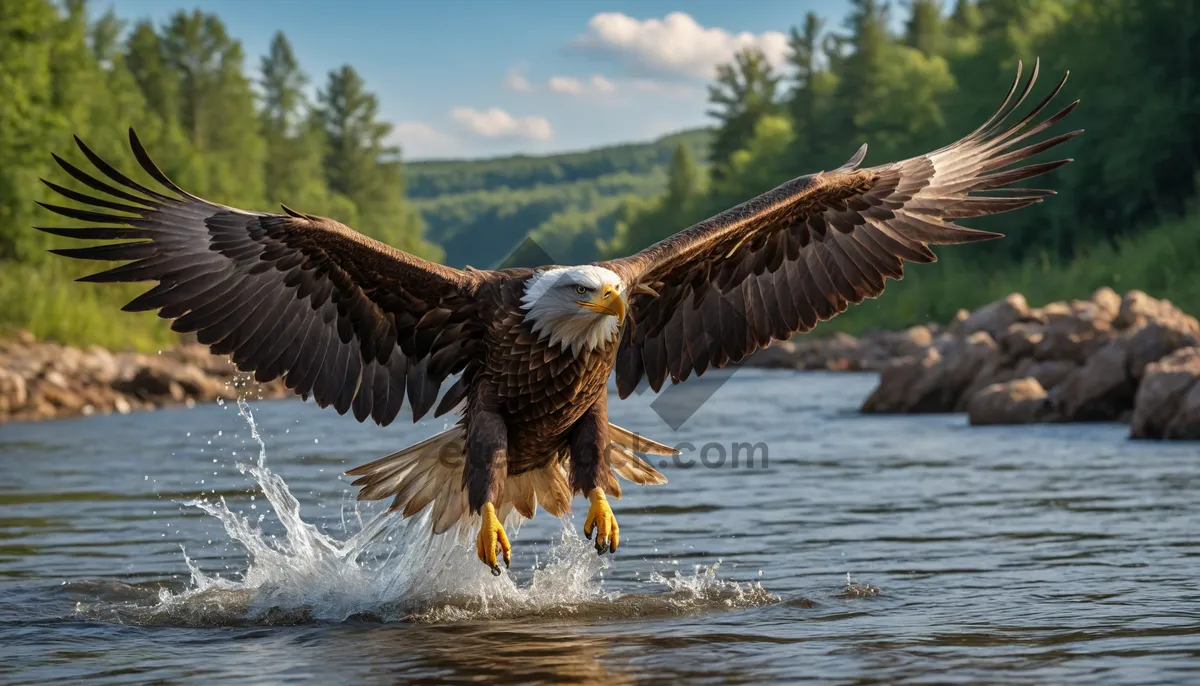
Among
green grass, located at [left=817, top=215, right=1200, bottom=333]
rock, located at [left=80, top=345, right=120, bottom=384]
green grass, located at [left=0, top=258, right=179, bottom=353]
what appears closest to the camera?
rock, located at [left=80, top=345, right=120, bottom=384]

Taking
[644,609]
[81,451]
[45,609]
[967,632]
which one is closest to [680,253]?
[644,609]

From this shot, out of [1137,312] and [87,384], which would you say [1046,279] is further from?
[87,384]

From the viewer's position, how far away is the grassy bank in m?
24.8

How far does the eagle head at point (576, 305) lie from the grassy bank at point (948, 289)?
665 inches

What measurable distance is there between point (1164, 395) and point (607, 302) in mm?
8687

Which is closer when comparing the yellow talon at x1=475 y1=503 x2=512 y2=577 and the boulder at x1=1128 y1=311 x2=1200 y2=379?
the yellow talon at x1=475 y1=503 x2=512 y2=577

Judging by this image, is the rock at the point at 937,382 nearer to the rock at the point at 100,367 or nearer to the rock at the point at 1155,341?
the rock at the point at 1155,341

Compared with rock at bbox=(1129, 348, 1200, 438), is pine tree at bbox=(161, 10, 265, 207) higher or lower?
higher

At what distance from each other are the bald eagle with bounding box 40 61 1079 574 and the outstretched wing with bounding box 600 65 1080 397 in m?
0.01

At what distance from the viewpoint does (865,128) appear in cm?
6197

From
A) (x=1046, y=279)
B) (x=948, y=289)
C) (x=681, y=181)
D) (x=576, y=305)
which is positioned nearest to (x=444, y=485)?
(x=576, y=305)

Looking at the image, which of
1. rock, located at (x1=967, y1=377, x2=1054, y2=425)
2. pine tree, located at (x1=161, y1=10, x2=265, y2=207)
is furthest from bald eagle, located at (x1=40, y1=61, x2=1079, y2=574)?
pine tree, located at (x1=161, y1=10, x2=265, y2=207)

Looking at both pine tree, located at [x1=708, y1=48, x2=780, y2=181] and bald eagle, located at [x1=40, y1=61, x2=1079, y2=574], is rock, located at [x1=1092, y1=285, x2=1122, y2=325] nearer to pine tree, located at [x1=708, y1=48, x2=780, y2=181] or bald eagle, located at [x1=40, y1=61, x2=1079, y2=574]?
bald eagle, located at [x1=40, y1=61, x2=1079, y2=574]

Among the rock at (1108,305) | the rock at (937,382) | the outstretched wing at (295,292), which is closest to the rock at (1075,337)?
the rock at (1108,305)
